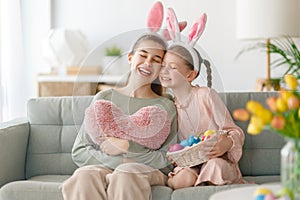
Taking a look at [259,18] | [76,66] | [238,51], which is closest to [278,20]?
[259,18]

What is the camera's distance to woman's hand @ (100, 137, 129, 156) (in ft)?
8.95

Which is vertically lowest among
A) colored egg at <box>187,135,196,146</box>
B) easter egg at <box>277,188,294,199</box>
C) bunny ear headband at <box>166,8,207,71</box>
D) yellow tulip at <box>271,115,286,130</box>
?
colored egg at <box>187,135,196,146</box>

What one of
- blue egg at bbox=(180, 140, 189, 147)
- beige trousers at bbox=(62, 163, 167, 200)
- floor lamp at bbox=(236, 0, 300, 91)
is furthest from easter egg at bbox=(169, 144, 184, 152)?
floor lamp at bbox=(236, 0, 300, 91)

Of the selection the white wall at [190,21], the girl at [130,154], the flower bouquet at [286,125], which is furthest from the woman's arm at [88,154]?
the white wall at [190,21]

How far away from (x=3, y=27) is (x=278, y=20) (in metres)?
1.80

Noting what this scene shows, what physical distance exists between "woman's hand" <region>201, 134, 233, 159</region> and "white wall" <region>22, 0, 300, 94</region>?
2178 mm

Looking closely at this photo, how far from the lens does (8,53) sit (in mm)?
4633

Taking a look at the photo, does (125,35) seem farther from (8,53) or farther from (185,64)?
(8,53)

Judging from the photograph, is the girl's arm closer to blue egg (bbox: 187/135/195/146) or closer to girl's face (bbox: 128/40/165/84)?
blue egg (bbox: 187/135/195/146)

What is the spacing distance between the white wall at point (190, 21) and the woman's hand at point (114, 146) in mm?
2237

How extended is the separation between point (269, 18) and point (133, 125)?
73.3 inches

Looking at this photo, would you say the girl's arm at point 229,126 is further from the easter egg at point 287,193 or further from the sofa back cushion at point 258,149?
the easter egg at point 287,193

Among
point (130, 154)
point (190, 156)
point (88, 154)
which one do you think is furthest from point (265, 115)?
point (88, 154)

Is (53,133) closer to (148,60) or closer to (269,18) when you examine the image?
(148,60)
